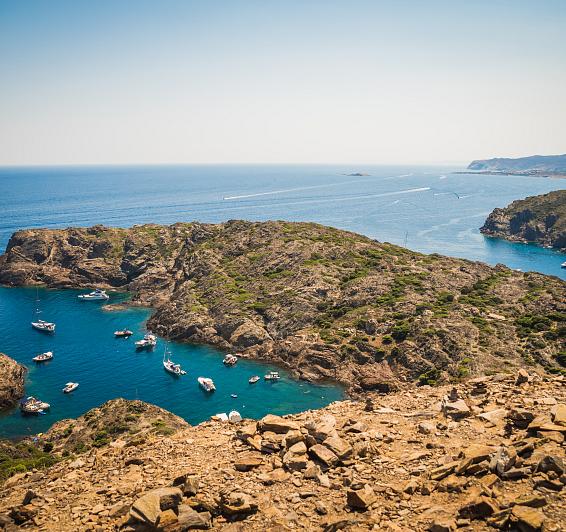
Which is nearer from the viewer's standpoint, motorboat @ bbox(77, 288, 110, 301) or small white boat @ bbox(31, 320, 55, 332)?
small white boat @ bbox(31, 320, 55, 332)

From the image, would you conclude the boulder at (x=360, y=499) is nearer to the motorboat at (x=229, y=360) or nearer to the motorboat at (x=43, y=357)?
the motorboat at (x=229, y=360)

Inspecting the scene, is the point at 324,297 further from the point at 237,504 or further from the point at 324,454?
the point at 237,504

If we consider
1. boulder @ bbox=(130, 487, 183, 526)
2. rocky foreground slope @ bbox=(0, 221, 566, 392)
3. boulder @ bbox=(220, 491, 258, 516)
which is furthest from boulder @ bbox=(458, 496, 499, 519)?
rocky foreground slope @ bbox=(0, 221, 566, 392)

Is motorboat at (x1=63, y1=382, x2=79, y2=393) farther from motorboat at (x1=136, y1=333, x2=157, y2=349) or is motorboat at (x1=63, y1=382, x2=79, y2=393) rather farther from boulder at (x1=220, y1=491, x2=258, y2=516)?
boulder at (x1=220, y1=491, x2=258, y2=516)

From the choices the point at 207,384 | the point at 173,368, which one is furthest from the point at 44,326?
the point at 207,384

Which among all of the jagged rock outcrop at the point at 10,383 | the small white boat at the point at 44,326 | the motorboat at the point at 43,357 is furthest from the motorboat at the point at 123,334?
the jagged rock outcrop at the point at 10,383
